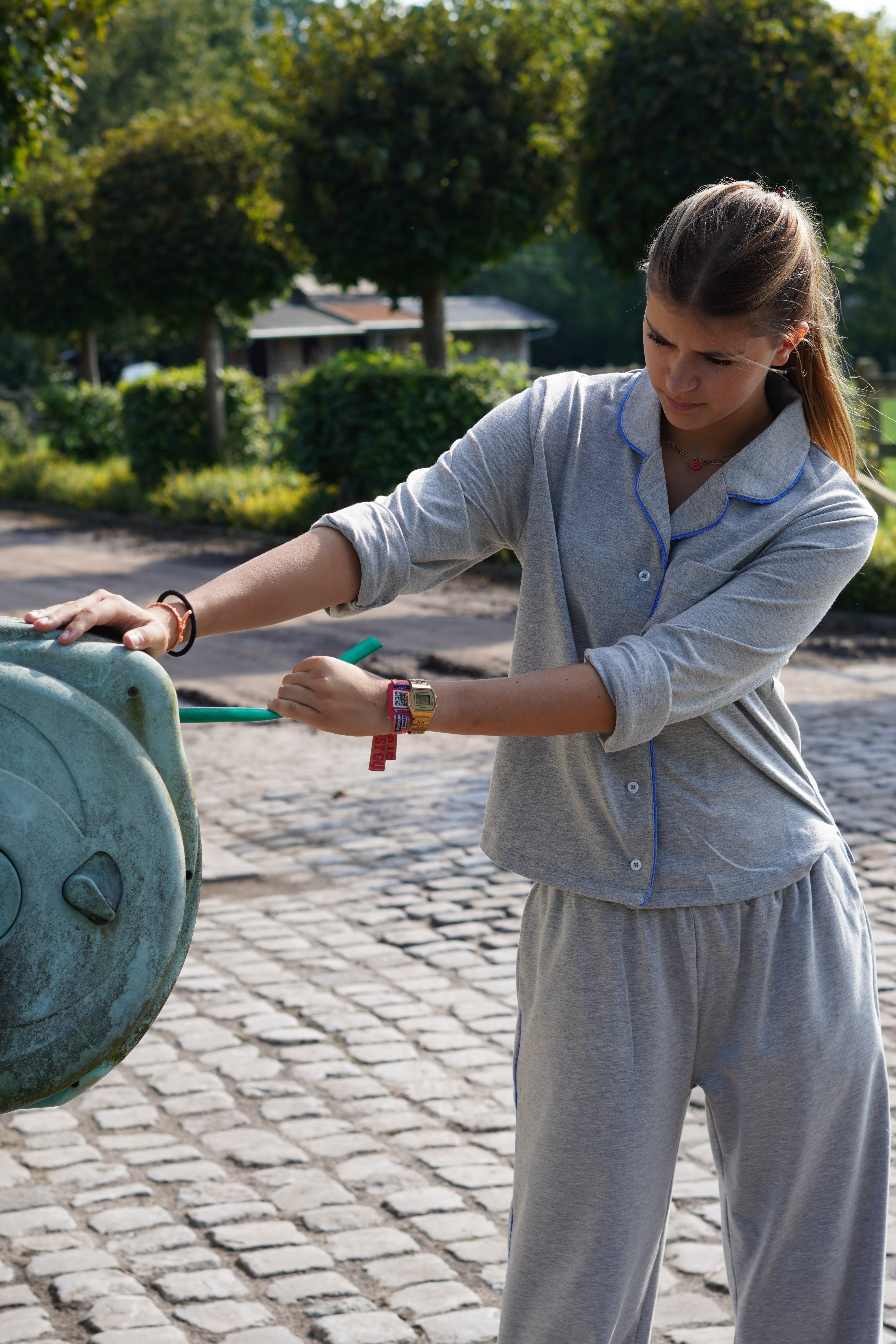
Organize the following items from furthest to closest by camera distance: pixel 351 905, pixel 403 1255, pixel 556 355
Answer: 1. pixel 556 355
2. pixel 351 905
3. pixel 403 1255

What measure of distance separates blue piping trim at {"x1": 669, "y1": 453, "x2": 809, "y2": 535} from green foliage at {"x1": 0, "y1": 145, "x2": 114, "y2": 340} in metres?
21.3

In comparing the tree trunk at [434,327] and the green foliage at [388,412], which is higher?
the tree trunk at [434,327]

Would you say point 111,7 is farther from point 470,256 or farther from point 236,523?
point 236,523

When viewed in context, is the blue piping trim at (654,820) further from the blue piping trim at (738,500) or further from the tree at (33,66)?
the tree at (33,66)

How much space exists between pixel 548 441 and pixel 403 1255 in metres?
1.84

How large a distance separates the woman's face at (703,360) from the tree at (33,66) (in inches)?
271

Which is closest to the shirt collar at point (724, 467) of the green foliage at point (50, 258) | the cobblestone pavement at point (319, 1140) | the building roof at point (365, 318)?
the cobblestone pavement at point (319, 1140)

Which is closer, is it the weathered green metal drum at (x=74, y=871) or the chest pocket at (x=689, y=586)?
the weathered green metal drum at (x=74, y=871)

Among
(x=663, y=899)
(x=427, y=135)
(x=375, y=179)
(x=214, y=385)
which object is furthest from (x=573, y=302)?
(x=663, y=899)

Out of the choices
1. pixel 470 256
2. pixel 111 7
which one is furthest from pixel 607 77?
pixel 111 7

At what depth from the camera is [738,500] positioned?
1925mm

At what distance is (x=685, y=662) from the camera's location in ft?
5.84

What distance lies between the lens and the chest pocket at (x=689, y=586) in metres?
1.90

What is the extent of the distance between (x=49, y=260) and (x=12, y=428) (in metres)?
9.85
